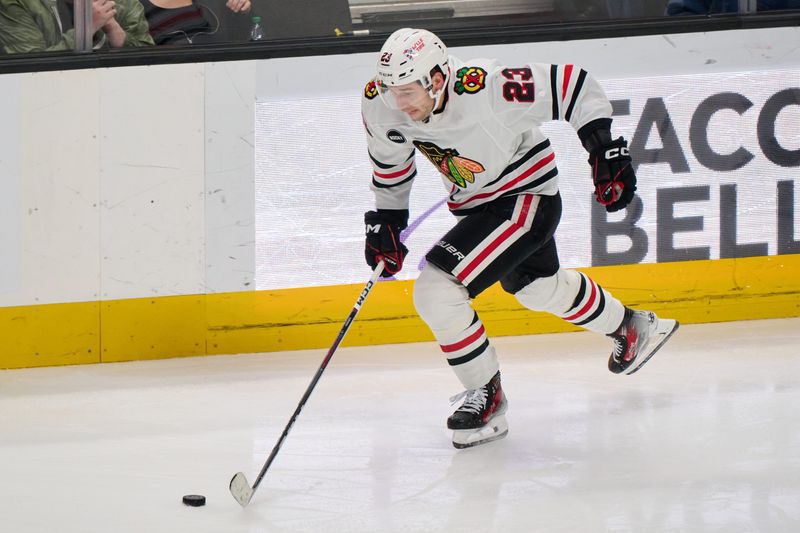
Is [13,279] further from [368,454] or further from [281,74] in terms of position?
[368,454]

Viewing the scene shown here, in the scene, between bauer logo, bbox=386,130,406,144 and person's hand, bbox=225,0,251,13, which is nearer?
bauer logo, bbox=386,130,406,144

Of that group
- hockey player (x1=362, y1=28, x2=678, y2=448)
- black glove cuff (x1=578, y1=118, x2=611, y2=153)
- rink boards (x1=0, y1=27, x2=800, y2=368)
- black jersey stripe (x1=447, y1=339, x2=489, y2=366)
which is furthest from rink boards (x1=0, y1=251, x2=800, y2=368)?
black glove cuff (x1=578, y1=118, x2=611, y2=153)

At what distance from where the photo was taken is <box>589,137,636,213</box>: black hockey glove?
116 inches

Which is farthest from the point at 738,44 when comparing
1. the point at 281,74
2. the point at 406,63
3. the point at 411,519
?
the point at 411,519

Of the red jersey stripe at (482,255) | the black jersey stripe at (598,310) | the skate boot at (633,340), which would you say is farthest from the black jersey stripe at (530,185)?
the skate boot at (633,340)

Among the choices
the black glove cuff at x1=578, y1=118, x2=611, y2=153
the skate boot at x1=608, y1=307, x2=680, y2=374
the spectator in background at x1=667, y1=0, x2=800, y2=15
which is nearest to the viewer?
the black glove cuff at x1=578, y1=118, x2=611, y2=153

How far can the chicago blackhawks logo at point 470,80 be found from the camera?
9.86ft

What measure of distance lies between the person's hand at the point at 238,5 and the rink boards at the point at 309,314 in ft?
3.13

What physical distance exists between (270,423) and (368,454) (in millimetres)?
422

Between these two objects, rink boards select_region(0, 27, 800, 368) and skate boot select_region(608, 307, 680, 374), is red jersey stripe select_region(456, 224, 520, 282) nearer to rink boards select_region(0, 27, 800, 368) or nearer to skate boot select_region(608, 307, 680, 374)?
skate boot select_region(608, 307, 680, 374)

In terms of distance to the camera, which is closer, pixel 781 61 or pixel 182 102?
pixel 182 102

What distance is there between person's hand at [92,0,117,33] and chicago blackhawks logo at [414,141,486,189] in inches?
57.4

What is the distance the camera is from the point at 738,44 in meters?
4.28

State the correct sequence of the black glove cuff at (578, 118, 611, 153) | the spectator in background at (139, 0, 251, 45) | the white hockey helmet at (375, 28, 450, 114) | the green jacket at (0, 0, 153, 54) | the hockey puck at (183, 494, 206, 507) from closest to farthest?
the hockey puck at (183, 494, 206, 507), the white hockey helmet at (375, 28, 450, 114), the black glove cuff at (578, 118, 611, 153), the green jacket at (0, 0, 153, 54), the spectator in background at (139, 0, 251, 45)
